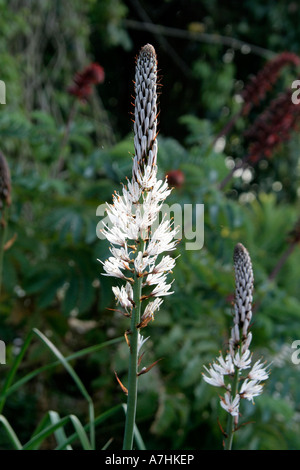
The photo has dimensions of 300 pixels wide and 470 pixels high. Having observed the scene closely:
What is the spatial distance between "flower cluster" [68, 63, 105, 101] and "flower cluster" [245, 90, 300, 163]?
2.12ft

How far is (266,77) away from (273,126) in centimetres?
23

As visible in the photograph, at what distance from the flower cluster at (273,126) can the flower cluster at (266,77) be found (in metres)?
0.10

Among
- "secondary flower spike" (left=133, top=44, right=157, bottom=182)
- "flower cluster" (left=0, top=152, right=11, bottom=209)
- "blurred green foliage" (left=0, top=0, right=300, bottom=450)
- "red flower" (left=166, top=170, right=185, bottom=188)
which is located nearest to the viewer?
"secondary flower spike" (left=133, top=44, right=157, bottom=182)

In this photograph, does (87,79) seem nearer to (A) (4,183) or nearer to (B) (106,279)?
(B) (106,279)

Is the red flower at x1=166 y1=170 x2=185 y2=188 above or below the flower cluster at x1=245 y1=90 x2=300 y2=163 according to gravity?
below

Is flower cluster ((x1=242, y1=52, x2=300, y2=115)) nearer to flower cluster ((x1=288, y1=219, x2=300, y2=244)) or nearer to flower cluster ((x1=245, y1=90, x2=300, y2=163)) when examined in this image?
flower cluster ((x1=245, y1=90, x2=300, y2=163))

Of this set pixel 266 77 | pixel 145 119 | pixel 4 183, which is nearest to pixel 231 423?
pixel 145 119

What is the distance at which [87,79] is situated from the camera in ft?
6.91

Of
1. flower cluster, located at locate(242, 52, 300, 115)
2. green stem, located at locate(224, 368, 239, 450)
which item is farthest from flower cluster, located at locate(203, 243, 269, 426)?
flower cluster, located at locate(242, 52, 300, 115)

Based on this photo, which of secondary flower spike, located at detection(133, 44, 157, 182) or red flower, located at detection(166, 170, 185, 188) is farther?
red flower, located at detection(166, 170, 185, 188)

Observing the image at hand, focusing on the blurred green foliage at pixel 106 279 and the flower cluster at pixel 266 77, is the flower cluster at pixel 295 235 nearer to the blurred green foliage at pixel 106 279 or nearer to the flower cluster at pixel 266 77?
the blurred green foliage at pixel 106 279

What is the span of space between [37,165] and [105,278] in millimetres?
1503

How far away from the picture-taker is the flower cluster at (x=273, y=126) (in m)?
1.97

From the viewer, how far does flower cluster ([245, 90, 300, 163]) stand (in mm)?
1967
